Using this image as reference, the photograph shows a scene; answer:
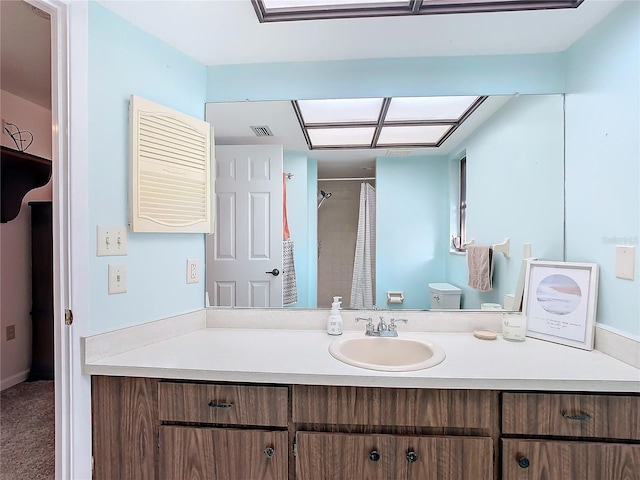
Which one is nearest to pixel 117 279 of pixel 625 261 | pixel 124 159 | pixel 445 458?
pixel 124 159

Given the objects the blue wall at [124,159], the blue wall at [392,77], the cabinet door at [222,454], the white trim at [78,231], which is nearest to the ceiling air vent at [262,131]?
the blue wall at [392,77]

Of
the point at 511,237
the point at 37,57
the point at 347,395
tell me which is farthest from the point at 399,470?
the point at 37,57

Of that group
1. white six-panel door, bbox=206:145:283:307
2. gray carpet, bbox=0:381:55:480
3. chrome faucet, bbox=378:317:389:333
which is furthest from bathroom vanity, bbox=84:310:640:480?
gray carpet, bbox=0:381:55:480

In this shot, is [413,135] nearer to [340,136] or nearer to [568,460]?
[340,136]

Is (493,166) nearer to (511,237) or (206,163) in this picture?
(511,237)

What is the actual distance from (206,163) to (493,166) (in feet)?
4.97

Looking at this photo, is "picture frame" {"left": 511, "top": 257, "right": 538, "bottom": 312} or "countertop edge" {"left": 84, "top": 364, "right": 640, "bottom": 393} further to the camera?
"picture frame" {"left": 511, "top": 257, "right": 538, "bottom": 312}

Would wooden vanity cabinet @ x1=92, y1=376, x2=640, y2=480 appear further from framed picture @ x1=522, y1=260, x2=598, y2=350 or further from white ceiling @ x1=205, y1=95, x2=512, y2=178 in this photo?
white ceiling @ x1=205, y1=95, x2=512, y2=178

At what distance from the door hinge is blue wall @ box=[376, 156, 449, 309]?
136cm

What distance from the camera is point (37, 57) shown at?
6.32 ft

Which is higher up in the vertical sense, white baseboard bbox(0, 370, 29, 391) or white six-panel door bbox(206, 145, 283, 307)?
white six-panel door bbox(206, 145, 283, 307)

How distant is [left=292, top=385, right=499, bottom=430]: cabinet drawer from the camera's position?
1064mm

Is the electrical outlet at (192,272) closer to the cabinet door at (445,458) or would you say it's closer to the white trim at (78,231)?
the white trim at (78,231)

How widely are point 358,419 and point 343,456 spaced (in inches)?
5.4
